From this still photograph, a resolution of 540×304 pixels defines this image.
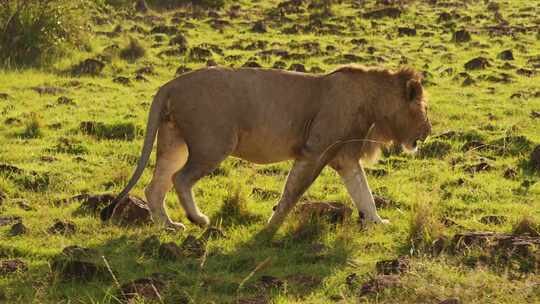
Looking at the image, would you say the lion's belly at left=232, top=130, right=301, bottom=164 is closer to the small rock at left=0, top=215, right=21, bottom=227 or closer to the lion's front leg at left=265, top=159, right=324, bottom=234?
the lion's front leg at left=265, top=159, right=324, bottom=234

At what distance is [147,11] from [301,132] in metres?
17.7

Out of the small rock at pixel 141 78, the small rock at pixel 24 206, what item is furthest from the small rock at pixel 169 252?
the small rock at pixel 141 78

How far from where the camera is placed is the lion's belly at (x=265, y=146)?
25.1 feet

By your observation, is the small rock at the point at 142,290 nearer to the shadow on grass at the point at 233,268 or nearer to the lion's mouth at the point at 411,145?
the shadow on grass at the point at 233,268

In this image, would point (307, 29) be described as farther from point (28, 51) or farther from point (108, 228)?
point (108, 228)

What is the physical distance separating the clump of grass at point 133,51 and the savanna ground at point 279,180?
38 mm

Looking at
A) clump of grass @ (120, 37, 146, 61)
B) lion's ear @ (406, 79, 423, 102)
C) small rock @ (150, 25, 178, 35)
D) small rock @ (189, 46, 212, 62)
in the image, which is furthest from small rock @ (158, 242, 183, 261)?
small rock @ (150, 25, 178, 35)

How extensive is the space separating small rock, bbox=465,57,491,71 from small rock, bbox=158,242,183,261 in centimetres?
1041

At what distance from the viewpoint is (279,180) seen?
9633 mm

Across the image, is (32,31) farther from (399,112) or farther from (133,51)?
(399,112)

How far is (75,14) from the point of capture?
1742cm

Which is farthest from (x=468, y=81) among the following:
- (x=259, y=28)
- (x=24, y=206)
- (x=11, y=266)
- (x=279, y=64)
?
(x=11, y=266)

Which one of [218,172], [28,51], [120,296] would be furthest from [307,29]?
[120,296]

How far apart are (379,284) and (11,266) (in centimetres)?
253
